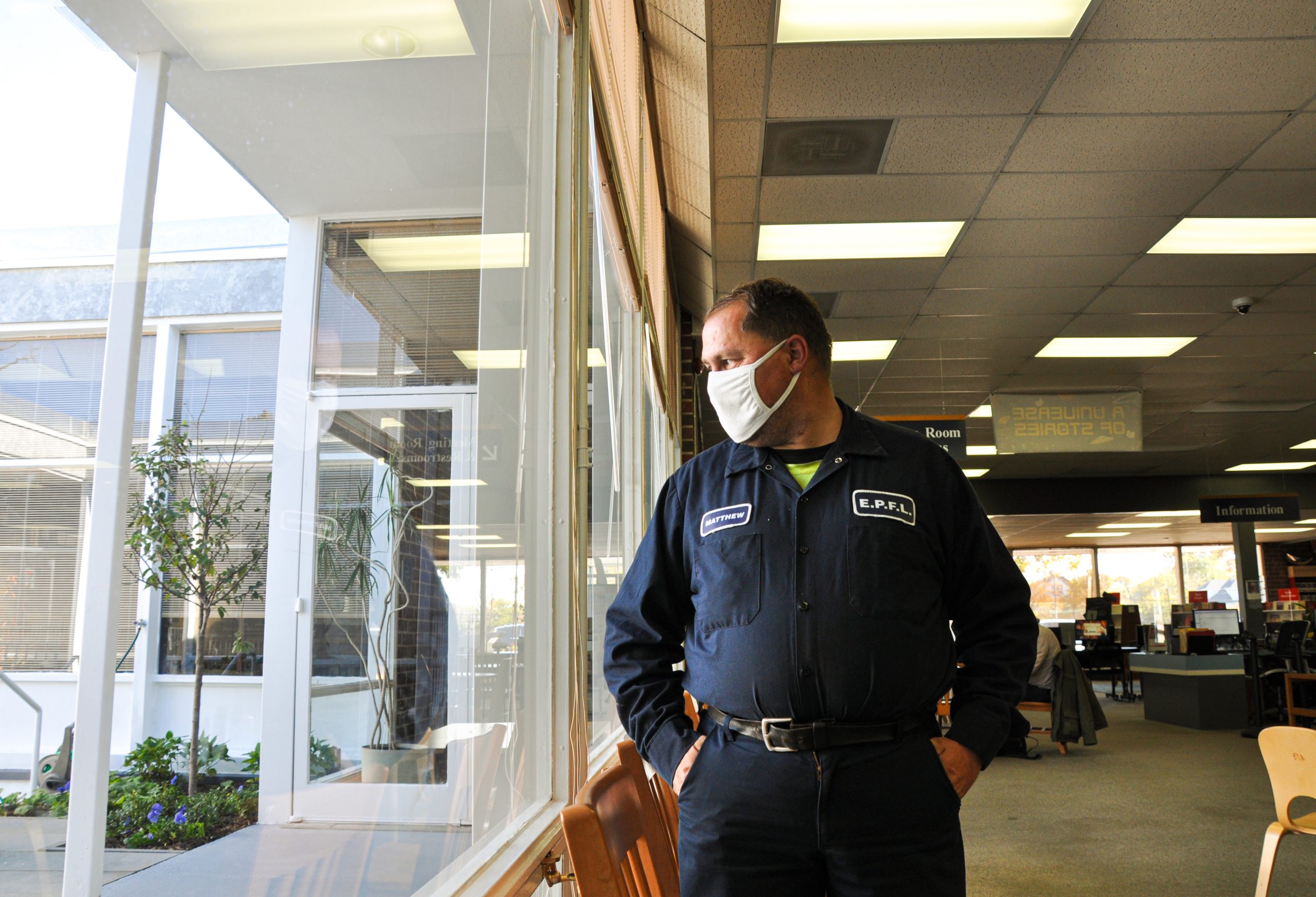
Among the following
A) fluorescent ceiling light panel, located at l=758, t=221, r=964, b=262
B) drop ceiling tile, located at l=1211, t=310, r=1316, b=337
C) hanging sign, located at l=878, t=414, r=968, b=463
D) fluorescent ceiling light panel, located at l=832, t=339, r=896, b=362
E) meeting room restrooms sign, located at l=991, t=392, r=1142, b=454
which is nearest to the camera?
fluorescent ceiling light panel, located at l=758, t=221, r=964, b=262

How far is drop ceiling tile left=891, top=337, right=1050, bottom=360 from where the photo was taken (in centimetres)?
770

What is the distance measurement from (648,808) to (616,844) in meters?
0.30

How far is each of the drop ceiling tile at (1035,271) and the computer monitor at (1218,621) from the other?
6844 mm

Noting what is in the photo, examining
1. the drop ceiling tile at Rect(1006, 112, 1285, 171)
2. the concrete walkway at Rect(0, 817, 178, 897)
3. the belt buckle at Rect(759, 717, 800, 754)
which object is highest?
the drop ceiling tile at Rect(1006, 112, 1285, 171)

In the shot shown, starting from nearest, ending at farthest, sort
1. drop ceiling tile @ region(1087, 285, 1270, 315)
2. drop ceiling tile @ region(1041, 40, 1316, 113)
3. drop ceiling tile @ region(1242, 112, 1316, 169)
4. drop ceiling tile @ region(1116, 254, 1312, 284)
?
drop ceiling tile @ region(1041, 40, 1316, 113) < drop ceiling tile @ region(1242, 112, 1316, 169) < drop ceiling tile @ region(1116, 254, 1312, 284) < drop ceiling tile @ region(1087, 285, 1270, 315)

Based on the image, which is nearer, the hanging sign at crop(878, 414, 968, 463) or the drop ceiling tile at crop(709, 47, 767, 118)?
the drop ceiling tile at crop(709, 47, 767, 118)

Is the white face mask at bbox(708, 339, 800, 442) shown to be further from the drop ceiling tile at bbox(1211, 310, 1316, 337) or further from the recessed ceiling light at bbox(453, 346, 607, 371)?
the drop ceiling tile at bbox(1211, 310, 1316, 337)

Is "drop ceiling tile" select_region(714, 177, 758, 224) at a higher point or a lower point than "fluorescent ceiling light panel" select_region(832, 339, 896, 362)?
higher

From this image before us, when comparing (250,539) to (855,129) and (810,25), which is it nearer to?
(810,25)

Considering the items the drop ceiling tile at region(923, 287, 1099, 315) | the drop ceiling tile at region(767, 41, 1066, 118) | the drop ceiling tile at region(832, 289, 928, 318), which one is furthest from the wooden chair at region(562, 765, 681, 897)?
the drop ceiling tile at region(923, 287, 1099, 315)

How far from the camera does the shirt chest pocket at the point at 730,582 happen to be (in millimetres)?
1359

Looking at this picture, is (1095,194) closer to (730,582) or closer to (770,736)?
(730,582)

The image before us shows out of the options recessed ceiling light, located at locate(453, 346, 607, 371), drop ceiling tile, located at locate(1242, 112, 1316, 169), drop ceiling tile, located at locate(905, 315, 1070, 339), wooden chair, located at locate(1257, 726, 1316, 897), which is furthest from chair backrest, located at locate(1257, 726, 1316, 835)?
drop ceiling tile, located at locate(905, 315, 1070, 339)

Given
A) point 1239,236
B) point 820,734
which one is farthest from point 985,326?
point 820,734
